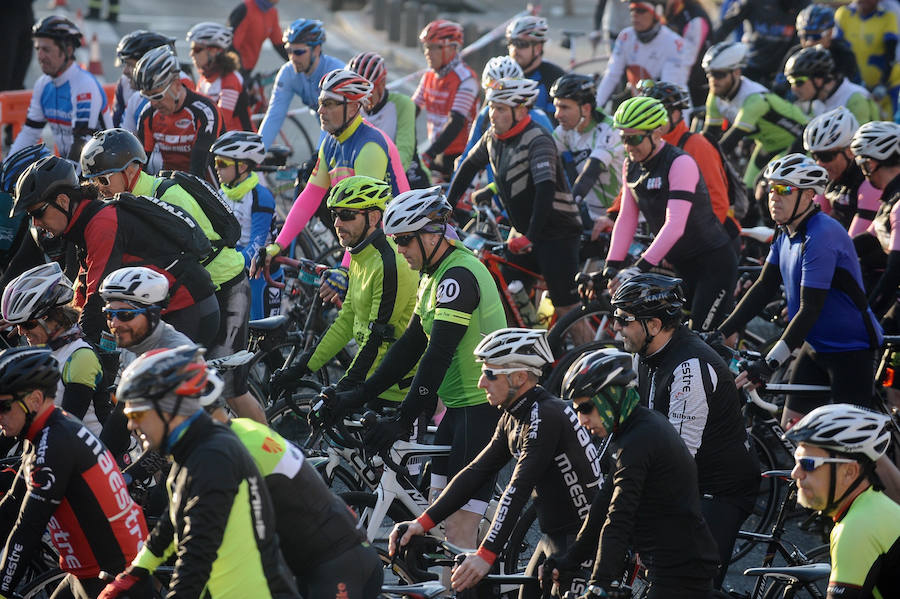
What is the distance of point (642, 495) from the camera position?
554 cm

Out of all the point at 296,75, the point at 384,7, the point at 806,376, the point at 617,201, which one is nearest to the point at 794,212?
the point at 806,376

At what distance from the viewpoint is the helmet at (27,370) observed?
5516 mm

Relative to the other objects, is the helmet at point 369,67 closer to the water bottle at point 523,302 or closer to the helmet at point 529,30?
the helmet at point 529,30

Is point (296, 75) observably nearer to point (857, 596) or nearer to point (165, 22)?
point (857, 596)

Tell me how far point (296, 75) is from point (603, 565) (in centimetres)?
796

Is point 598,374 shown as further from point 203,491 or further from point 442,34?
point 442,34

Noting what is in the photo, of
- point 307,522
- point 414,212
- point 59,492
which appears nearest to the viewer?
point 307,522

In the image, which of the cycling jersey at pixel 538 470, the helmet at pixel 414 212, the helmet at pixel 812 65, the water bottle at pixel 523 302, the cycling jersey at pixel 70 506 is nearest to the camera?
the cycling jersey at pixel 70 506

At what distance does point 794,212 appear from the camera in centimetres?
768

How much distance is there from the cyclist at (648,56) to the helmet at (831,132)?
208 inches

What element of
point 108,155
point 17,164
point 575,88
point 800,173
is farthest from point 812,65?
point 17,164

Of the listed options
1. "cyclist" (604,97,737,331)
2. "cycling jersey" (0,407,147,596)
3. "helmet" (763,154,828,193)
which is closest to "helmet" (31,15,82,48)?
"cyclist" (604,97,737,331)

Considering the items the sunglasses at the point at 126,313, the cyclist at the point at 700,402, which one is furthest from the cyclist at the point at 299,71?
the cyclist at the point at 700,402

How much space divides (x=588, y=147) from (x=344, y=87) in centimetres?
283
